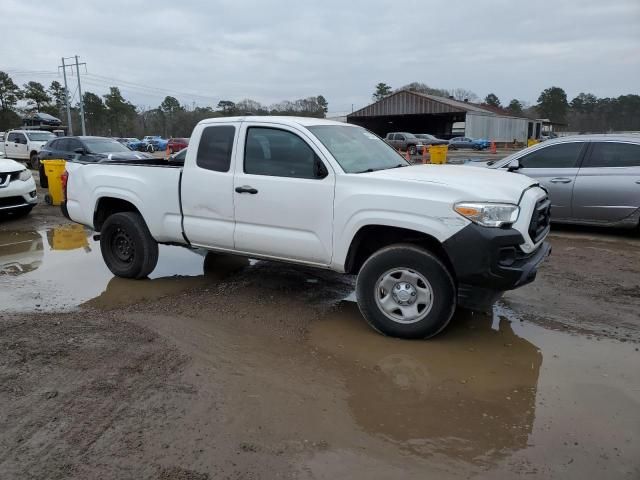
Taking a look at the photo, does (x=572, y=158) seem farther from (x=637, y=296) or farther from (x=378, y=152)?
(x=378, y=152)

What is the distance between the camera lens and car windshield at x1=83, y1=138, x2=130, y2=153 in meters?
15.9

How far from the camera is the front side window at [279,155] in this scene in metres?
4.81

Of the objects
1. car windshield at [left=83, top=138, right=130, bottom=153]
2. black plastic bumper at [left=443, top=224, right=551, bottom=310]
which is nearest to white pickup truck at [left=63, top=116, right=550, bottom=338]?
black plastic bumper at [left=443, top=224, right=551, bottom=310]

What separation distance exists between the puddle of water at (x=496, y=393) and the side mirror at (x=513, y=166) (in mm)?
4356

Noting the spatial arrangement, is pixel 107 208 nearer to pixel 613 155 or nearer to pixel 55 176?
pixel 55 176

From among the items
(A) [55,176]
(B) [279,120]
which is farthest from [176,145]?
(B) [279,120]

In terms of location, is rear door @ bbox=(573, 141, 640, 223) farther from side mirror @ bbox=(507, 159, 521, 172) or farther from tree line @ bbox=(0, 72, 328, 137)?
tree line @ bbox=(0, 72, 328, 137)

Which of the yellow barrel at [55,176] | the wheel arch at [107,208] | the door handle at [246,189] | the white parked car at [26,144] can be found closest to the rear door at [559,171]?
the door handle at [246,189]

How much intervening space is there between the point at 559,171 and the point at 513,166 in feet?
2.30

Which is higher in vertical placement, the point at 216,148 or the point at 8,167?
the point at 216,148

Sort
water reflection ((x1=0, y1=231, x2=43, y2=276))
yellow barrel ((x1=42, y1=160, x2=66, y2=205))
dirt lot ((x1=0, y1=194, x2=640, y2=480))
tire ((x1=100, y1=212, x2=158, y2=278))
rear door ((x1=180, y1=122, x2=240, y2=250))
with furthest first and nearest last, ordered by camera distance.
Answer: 1. yellow barrel ((x1=42, y1=160, x2=66, y2=205))
2. water reflection ((x1=0, y1=231, x2=43, y2=276))
3. tire ((x1=100, y1=212, x2=158, y2=278))
4. rear door ((x1=180, y1=122, x2=240, y2=250))
5. dirt lot ((x1=0, y1=194, x2=640, y2=480))

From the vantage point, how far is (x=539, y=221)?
4.50 m

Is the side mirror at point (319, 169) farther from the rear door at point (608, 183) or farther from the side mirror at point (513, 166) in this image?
the rear door at point (608, 183)

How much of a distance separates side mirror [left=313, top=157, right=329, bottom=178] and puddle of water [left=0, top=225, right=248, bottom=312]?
7.62ft
